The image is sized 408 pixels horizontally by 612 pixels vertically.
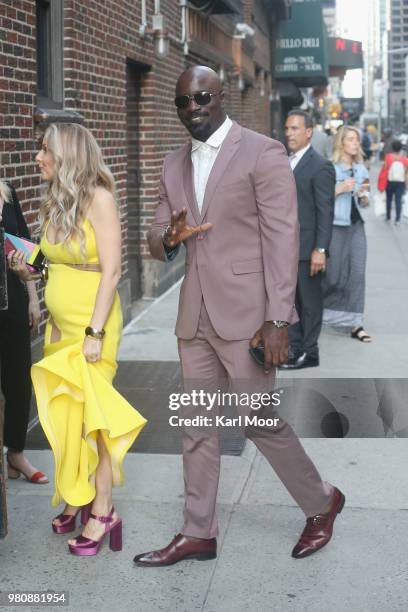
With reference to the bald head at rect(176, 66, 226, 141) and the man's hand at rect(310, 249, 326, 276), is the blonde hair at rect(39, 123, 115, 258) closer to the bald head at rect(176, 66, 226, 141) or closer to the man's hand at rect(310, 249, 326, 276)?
the bald head at rect(176, 66, 226, 141)

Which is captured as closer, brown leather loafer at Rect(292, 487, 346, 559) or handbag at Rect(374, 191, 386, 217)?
brown leather loafer at Rect(292, 487, 346, 559)

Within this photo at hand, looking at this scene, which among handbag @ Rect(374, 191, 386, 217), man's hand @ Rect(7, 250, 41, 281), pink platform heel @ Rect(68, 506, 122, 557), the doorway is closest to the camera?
pink platform heel @ Rect(68, 506, 122, 557)

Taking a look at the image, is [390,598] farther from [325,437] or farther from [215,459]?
[325,437]

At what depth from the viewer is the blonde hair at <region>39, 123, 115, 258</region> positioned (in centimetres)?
428

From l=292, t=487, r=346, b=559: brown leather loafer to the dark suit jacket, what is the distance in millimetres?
3583

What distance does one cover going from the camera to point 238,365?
4199 millimetres

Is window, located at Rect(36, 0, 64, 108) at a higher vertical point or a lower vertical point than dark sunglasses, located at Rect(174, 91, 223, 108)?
higher

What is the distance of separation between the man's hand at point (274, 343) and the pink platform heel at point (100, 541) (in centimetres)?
104

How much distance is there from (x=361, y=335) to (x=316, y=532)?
4992mm

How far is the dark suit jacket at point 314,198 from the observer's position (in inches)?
306

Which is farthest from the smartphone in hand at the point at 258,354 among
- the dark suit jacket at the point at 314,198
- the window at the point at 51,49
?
the window at the point at 51,49

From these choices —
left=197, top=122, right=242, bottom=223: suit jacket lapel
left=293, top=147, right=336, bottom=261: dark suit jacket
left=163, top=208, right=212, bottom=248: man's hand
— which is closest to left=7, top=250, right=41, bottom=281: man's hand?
left=163, top=208, right=212, bottom=248: man's hand

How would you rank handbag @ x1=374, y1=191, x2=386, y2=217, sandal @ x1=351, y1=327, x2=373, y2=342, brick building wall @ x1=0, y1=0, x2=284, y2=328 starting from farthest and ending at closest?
handbag @ x1=374, y1=191, x2=386, y2=217
sandal @ x1=351, y1=327, x2=373, y2=342
brick building wall @ x1=0, y1=0, x2=284, y2=328

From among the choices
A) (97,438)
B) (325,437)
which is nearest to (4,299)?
(97,438)
